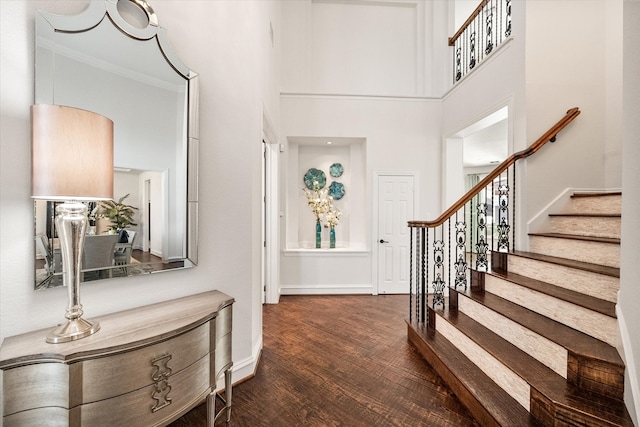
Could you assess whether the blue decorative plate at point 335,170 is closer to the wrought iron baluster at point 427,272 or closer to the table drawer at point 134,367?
the wrought iron baluster at point 427,272

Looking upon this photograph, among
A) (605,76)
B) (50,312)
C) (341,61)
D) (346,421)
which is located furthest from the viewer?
(341,61)

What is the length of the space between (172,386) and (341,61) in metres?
4.92

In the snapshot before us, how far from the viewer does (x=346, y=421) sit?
5.68 feet

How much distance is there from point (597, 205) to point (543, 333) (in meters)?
1.79

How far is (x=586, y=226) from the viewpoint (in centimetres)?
257

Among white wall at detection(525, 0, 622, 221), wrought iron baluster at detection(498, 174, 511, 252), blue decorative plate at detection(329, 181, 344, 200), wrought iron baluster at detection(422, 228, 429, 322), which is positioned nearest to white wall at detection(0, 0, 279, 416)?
wrought iron baluster at detection(422, 228, 429, 322)

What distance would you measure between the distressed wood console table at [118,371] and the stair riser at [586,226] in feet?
10.2

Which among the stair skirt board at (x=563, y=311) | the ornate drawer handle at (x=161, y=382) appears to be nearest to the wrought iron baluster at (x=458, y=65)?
the stair skirt board at (x=563, y=311)

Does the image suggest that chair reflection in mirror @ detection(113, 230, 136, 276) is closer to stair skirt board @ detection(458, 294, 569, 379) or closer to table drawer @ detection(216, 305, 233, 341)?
table drawer @ detection(216, 305, 233, 341)

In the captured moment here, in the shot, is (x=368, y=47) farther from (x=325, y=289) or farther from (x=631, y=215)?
(x=631, y=215)

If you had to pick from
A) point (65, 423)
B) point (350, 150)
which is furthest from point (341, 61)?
point (65, 423)

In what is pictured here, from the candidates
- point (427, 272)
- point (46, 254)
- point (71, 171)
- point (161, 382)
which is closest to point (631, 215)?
point (427, 272)

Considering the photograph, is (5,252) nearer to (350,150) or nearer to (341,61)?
(350,150)

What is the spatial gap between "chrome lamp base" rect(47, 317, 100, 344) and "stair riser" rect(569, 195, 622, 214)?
3729mm
